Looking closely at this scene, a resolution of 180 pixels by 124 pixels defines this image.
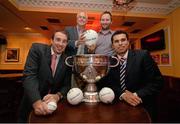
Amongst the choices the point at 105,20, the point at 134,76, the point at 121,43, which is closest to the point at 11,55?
the point at 105,20

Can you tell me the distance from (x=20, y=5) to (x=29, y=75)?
3163 millimetres

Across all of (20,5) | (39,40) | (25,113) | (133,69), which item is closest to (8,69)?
(39,40)

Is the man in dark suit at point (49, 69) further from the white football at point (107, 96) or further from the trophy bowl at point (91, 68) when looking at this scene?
the white football at point (107, 96)

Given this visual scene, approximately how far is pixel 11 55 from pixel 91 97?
24.3 ft

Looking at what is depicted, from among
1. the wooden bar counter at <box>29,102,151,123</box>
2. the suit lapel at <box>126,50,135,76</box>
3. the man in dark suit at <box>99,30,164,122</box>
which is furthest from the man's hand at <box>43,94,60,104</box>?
the suit lapel at <box>126,50,135,76</box>

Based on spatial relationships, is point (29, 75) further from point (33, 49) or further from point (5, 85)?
point (5, 85)

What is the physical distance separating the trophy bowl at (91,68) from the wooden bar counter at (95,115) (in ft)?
0.36

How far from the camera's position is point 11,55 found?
24.8 feet

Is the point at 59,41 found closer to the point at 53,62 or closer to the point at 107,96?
the point at 53,62

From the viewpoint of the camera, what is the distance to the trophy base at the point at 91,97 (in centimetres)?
112

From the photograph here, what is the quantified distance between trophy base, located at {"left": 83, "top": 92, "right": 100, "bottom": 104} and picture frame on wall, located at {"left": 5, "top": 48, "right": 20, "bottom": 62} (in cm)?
724

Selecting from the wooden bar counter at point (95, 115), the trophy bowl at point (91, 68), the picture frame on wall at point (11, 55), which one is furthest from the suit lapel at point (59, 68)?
the picture frame on wall at point (11, 55)

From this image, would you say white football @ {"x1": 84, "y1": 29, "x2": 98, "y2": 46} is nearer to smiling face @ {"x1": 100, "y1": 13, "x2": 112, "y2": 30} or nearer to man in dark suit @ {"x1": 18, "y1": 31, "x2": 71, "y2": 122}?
man in dark suit @ {"x1": 18, "y1": 31, "x2": 71, "y2": 122}

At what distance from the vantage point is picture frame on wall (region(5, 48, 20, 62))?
7.56m
